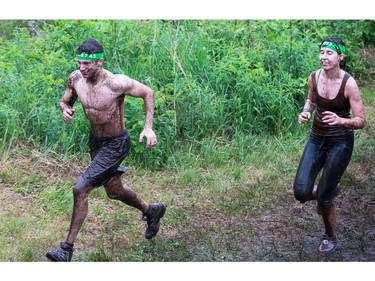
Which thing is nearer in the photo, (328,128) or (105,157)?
(105,157)

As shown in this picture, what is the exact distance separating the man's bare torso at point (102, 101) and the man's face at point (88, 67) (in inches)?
3.3

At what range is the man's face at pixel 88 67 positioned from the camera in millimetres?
7148

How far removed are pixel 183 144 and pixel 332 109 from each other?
8.36 ft

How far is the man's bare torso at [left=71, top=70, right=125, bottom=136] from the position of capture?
7.25 m

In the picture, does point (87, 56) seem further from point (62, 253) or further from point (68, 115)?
point (62, 253)

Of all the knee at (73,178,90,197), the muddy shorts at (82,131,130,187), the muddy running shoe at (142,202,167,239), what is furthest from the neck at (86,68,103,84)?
the muddy running shoe at (142,202,167,239)

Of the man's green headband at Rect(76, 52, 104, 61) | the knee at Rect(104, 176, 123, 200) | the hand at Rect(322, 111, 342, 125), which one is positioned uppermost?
the man's green headband at Rect(76, 52, 104, 61)

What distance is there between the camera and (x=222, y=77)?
10.2 metres

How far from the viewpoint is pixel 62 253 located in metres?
7.13

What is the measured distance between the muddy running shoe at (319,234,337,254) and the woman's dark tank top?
100 centimetres

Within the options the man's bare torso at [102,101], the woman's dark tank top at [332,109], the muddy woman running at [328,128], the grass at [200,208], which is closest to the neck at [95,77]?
the man's bare torso at [102,101]

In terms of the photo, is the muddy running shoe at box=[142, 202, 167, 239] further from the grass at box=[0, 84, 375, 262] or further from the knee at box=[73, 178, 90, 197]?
the knee at box=[73, 178, 90, 197]

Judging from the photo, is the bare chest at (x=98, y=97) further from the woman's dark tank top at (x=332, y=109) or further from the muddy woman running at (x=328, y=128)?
the woman's dark tank top at (x=332, y=109)

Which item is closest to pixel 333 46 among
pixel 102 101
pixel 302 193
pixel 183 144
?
pixel 302 193
